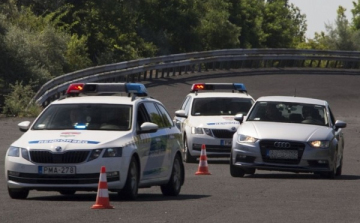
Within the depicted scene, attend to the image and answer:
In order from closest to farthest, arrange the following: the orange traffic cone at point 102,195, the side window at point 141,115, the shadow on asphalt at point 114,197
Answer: the orange traffic cone at point 102,195, the shadow on asphalt at point 114,197, the side window at point 141,115

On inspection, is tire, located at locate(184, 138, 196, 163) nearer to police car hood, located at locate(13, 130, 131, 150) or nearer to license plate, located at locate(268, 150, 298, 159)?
license plate, located at locate(268, 150, 298, 159)

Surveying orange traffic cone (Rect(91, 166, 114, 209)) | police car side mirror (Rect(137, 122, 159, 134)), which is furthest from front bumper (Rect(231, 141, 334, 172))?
orange traffic cone (Rect(91, 166, 114, 209))

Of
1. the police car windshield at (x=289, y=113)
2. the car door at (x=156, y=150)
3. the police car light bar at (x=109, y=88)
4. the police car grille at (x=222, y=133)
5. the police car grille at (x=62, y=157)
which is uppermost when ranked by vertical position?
the police car light bar at (x=109, y=88)

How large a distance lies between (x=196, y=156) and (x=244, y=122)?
386cm

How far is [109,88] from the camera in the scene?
16.2 meters

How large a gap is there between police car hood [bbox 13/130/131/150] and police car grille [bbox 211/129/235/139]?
9581mm

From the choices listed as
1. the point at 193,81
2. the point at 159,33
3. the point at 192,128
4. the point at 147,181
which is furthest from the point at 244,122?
the point at 159,33

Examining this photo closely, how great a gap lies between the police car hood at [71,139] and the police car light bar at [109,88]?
118cm

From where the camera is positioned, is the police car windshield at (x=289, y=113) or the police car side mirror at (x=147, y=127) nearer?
the police car side mirror at (x=147, y=127)

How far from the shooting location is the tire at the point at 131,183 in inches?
574

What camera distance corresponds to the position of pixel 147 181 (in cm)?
1543

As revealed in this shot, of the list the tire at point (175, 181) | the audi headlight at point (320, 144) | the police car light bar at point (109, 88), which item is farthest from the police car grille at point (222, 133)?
the police car light bar at point (109, 88)

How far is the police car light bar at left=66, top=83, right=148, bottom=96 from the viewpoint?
1606 cm

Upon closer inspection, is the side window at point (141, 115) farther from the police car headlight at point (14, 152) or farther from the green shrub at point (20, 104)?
the green shrub at point (20, 104)
